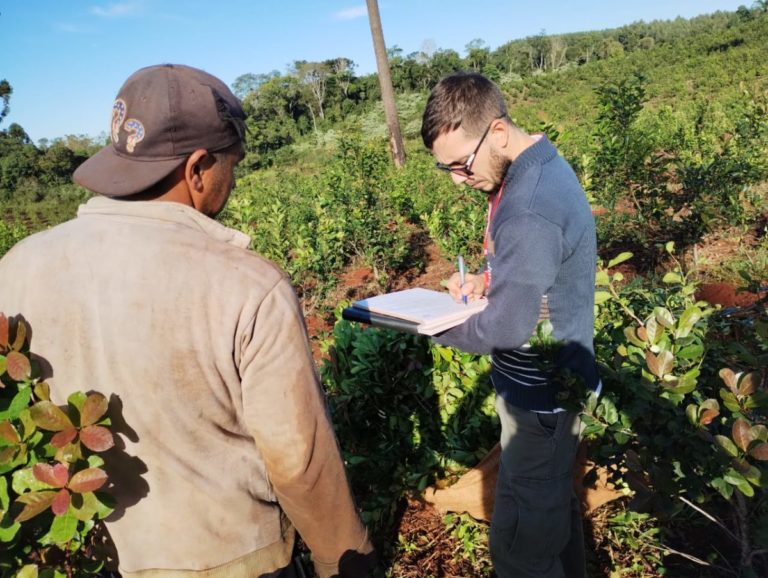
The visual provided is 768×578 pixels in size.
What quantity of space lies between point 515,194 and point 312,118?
4958 centimetres

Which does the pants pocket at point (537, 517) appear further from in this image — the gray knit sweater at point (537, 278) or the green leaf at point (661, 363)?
the green leaf at point (661, 363)

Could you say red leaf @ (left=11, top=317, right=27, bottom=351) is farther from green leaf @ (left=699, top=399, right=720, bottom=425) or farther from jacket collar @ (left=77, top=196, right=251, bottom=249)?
green leaf @ (left=699, top=399, right=720, bottom=425)

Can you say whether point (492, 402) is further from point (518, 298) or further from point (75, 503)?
point (75, 503)

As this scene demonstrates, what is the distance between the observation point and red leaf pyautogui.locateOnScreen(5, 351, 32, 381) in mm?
975

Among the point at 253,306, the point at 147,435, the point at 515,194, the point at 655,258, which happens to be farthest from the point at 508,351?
the point at 655,258

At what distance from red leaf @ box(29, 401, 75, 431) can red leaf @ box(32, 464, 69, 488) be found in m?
0.07

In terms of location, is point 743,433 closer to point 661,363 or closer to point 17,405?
point 661,363

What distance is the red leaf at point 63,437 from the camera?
951 mm

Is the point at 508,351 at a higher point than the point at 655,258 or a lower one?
higher

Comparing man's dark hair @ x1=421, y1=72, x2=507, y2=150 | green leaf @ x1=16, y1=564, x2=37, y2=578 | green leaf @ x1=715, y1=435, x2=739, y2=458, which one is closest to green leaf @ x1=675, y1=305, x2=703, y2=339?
green leaf @ x1=715, y1=435, x2=739, y2=458

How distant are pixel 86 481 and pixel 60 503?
55mm

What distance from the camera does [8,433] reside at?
945 mm

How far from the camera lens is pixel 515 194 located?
149cm

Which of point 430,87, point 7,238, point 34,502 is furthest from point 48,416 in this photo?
point 430,87
